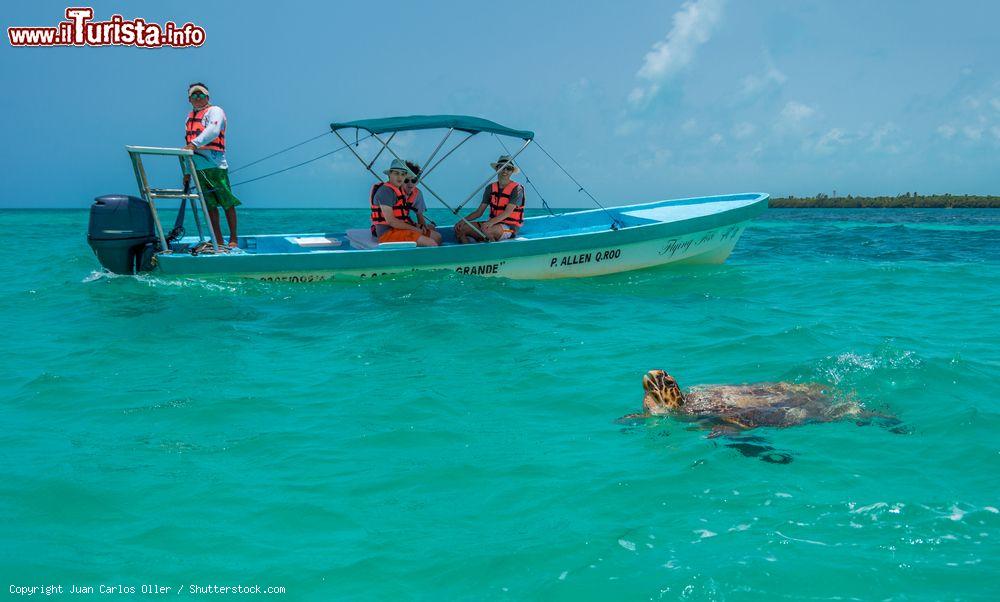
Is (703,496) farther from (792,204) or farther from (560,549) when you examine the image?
(792,204)

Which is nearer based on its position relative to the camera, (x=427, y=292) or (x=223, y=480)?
(x=223, y=480)

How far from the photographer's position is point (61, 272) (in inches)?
606

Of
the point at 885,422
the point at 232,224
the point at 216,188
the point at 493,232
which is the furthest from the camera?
the point at 493,232

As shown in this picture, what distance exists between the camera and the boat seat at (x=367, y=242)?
12664 mm

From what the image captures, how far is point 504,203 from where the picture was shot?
13.2 meters

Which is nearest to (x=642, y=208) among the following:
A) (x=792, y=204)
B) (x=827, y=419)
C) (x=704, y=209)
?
(x=704, y=209)

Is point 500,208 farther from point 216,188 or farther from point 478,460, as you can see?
point 478,460

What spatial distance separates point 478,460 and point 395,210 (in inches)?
319

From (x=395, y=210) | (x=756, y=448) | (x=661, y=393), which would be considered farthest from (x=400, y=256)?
(x=756, y=448)

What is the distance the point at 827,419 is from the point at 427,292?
7.09 m

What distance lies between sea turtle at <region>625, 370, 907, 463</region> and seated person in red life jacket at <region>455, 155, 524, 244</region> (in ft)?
24.4

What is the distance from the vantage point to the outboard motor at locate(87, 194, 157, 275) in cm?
1156

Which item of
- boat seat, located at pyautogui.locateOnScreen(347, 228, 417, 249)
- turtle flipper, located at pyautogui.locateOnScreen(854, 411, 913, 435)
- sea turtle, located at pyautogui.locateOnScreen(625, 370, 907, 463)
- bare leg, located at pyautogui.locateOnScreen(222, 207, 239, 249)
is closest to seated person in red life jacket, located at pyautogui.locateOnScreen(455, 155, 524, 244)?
boat seat, located at pyautogui.locateOnScreen(347, 228, 417, 249)

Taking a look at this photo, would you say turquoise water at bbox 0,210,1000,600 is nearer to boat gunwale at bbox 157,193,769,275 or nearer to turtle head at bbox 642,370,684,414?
turtle head at bbox 642,370,684,414
